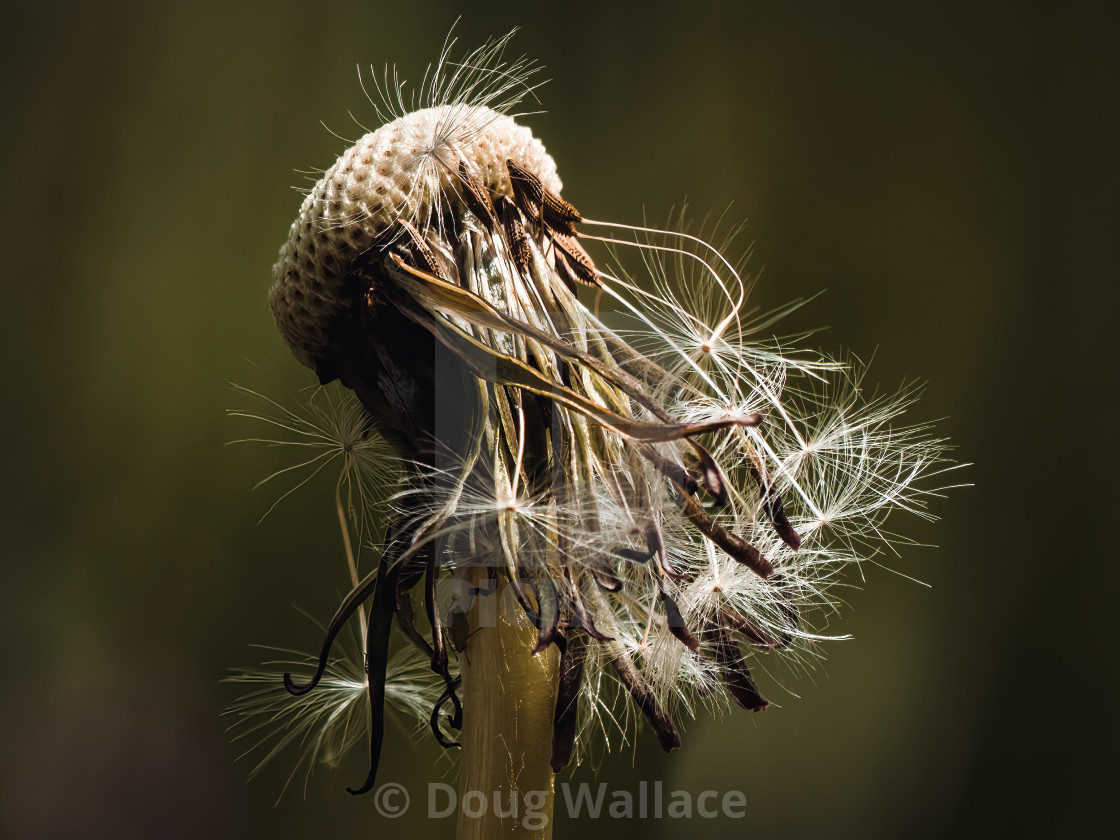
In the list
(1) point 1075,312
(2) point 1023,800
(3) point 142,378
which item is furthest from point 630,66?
(2) point 1023,800

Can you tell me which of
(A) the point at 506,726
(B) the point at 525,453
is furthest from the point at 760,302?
(A) the point at 506,726

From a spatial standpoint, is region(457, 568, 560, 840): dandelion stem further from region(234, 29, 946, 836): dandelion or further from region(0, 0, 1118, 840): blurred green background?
region(0, 0, 1118, 840): blurred green background

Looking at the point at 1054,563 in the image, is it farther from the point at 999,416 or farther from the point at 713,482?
the point at 713,482

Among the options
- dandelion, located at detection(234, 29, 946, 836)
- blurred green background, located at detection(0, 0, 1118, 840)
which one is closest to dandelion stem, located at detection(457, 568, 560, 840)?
dandelion, located at detection(234, 29, 946, 836)

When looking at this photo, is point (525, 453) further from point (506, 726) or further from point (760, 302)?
point (760, 302)

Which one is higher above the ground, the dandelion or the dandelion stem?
the dandelion

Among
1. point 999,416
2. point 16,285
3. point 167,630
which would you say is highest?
point 16,285

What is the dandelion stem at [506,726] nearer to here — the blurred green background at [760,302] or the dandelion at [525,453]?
the dandelion at [525,453]

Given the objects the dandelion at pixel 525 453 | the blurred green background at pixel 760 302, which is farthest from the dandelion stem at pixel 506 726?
the blurred green background at pixel 760 302
